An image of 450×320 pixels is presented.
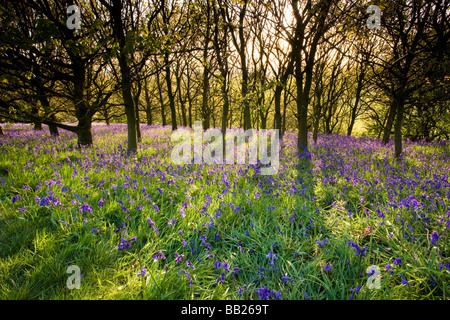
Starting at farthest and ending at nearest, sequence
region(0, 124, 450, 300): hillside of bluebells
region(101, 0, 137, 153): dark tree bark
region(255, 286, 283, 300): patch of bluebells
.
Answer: region(101, 0, 137, 153): dark tree bark
region(0, 124, 450, 300): hillside of bluebells
region(255, 286, 283, 300): patch of bluebells

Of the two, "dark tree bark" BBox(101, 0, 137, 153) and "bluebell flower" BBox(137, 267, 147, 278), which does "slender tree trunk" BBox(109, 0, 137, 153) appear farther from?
"bluebell flower" BBox(137, 267, 147, 278)

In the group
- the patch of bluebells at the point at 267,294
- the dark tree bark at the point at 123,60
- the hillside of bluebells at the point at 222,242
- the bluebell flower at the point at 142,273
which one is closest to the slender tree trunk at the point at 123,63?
the dark tree bark at the point at 123,60

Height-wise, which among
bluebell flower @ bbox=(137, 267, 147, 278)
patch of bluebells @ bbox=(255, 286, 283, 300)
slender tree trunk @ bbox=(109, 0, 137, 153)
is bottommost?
patch of bluebells @ bbox=(255, 286, 283, 300)

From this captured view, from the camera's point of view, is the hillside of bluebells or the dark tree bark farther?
the dark tree bark

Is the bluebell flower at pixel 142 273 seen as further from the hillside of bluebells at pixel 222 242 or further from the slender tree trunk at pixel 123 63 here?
A: the slender tree trunk at pixel 123 63

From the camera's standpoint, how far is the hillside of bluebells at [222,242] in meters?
2.02

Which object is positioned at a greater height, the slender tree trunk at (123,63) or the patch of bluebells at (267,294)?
the slender tree trunk at (123,63)

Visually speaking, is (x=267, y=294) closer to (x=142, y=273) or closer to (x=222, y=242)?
(x=222, y=242)

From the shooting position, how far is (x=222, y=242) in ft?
9.57

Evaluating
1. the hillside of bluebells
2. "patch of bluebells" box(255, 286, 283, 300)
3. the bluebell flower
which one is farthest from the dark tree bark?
"patch of bluebells" box(255, 286, 283, 300)

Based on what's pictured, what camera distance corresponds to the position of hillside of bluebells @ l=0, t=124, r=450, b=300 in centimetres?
202

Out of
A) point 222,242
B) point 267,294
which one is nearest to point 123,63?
point 222,242
